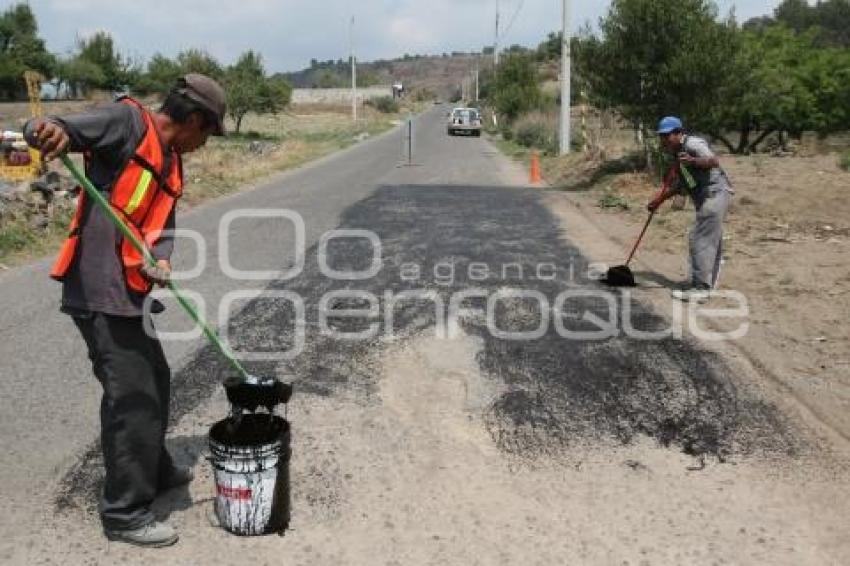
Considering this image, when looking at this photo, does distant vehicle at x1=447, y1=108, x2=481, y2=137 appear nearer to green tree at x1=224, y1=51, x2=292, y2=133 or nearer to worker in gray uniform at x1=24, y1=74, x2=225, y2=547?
green tree at x1=224, y1=51, x2=292, y2=133

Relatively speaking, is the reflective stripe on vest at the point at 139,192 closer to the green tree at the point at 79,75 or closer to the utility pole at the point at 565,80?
the utility pole at the point at 565,80

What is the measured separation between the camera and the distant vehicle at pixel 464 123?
44.6 metres

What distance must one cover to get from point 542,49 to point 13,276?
101113 millimetres

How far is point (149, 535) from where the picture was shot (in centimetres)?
345

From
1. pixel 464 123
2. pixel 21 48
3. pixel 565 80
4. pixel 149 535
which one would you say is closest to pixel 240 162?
pixel 565 80

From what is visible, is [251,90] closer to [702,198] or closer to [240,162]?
[240,162]

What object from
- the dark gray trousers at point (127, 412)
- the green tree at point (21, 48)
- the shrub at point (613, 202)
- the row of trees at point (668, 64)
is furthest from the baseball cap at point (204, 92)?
the green tree at point (21, 48)

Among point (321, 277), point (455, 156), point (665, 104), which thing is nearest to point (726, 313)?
point (321, 277)

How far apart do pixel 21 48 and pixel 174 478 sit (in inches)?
3120

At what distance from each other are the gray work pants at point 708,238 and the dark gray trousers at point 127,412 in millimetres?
5889

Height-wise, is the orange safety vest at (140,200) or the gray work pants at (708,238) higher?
the orange safety vest at (140,200)

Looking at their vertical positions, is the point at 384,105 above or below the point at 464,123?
above

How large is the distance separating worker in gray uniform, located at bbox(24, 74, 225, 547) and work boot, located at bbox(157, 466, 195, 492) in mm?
351

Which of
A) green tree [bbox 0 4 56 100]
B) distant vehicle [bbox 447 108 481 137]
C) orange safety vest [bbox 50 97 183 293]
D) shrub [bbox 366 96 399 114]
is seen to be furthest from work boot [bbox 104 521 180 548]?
shrub [bbox 366 96 399 114]
